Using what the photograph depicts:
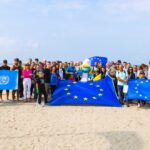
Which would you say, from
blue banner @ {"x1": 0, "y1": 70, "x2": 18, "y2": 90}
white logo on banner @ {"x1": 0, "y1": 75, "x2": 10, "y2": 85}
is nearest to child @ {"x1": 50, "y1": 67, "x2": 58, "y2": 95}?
blue banner @ {"x1": 0, "y1": 70, "x2": 18, "y2": 90}

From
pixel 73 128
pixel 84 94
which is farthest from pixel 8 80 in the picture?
pixel 73 128

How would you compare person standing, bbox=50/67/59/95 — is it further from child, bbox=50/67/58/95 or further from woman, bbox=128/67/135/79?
woman, bbox=128/67/135/79

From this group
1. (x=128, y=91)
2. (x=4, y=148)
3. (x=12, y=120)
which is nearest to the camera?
(x=4, y=148)

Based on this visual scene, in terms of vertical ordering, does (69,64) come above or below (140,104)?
above

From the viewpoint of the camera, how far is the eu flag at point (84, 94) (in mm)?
13484

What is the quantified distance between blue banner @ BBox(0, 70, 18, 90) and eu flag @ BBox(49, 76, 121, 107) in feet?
5.90

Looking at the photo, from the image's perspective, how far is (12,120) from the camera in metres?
10.5

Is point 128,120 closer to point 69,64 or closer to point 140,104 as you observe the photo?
point 140,104

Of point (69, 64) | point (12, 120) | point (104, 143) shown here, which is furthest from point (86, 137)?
point (69, 64)

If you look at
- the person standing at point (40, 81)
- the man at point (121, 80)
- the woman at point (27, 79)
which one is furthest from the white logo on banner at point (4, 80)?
the man at point (121, 80)

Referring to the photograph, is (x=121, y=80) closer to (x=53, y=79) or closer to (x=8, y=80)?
(x=53, y=79)

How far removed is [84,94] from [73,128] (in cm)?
405

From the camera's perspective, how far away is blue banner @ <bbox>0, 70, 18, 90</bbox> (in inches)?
550

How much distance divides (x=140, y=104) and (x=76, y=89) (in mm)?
2626
